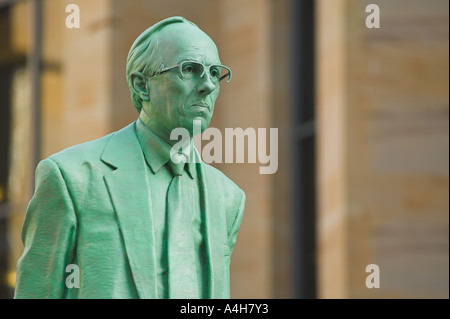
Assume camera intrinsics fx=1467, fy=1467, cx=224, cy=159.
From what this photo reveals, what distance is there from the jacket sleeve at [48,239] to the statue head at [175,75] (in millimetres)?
630

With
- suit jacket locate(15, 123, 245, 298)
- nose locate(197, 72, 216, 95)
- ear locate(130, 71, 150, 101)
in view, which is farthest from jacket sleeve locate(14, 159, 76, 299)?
nose locate(197, 72, 216, 95)

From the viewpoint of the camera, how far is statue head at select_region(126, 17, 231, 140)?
7.45m

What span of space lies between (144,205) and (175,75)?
0.68 m

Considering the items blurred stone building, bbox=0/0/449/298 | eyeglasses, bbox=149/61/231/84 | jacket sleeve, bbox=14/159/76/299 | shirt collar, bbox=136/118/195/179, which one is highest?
blurred stone building, bbox=0/0/449/298

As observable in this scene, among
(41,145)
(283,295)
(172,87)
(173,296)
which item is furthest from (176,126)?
(41,145)

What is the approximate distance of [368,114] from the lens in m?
15.8

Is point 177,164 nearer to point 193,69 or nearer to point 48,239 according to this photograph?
point 193,69

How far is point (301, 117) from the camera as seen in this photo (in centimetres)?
1909

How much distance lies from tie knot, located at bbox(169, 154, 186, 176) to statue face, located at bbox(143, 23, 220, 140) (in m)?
0.17

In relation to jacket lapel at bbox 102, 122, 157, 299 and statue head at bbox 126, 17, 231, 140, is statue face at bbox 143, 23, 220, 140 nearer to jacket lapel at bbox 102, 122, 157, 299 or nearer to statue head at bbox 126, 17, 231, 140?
statue head at bbox 126, 17, 231, 140

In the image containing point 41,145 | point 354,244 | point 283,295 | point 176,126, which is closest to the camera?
point 176,126

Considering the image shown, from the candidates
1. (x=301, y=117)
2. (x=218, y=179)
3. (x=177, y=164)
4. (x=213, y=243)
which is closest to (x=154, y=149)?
(x=177, y=164)

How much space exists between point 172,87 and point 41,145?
1363cm
